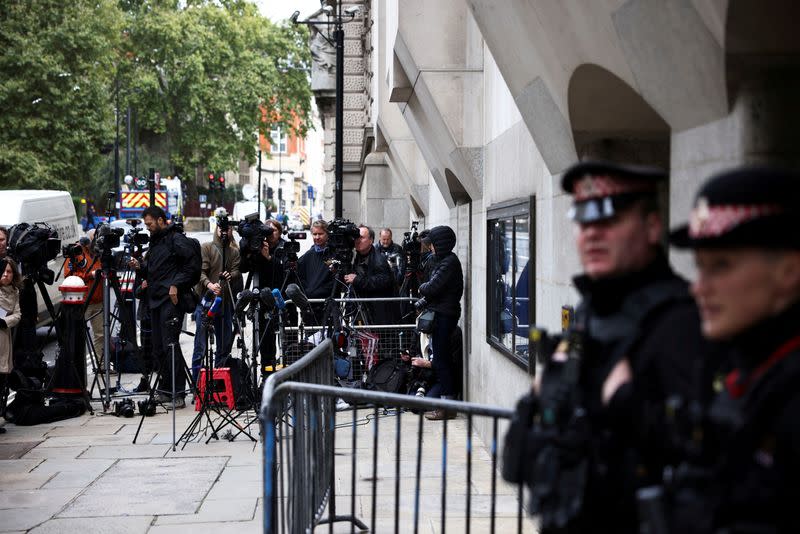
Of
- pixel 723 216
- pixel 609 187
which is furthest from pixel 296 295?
pixel 723 216

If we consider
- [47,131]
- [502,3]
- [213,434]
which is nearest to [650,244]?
[502,3]

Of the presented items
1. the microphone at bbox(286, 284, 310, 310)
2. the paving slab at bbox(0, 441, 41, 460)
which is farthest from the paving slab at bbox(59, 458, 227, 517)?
the microphone at bbox(286, 284, 310, 310)

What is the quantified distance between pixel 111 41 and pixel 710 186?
46099 mm

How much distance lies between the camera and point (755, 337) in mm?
2111

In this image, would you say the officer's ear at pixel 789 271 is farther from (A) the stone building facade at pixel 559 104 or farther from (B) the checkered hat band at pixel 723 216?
(A) the stone building facade at pixel 559 104

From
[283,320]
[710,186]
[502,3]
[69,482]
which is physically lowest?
[69,482]

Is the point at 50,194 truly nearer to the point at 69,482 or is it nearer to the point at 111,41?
the point at 69,482

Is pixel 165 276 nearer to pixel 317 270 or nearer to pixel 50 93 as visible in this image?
pixel 317 270

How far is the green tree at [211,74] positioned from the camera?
57.9 m

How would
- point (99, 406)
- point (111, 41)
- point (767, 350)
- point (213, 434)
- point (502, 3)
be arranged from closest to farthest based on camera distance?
1. point (767, 350)
2. point (502, 3)
3. point (213, 434)
4. point (99, 406)
5. point (111, 41)

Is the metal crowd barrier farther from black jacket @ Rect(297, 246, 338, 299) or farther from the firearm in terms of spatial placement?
black jacket @ Rect(297, 246, 338, 299)

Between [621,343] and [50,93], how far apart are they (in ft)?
126

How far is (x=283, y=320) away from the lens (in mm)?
10984

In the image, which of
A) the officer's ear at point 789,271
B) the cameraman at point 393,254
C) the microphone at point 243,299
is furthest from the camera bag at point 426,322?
the officer's ear at point 789,271
